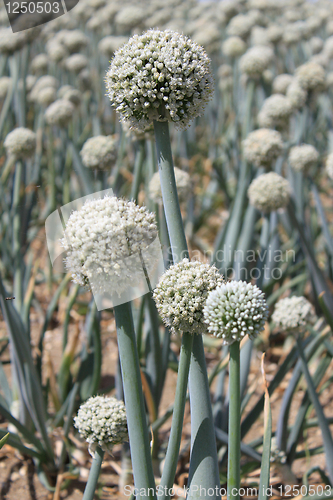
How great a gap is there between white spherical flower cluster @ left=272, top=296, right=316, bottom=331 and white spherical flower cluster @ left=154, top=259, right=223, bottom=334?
524 mm

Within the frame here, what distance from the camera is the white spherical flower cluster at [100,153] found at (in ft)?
5.98

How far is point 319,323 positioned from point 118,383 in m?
0.83

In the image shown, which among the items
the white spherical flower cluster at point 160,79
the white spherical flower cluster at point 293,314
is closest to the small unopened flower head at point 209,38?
the white spherical flower cluster at point 293,314

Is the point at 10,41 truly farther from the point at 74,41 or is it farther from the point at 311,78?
the point at 311,78

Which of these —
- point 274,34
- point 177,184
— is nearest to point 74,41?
→ point 274,34

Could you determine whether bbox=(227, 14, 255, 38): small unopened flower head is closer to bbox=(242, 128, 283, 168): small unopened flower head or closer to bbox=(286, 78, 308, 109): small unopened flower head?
bbox=(286, 78, 308, 109): small unopened flower head

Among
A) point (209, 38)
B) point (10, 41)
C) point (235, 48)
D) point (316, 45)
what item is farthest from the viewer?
point (316, 45)

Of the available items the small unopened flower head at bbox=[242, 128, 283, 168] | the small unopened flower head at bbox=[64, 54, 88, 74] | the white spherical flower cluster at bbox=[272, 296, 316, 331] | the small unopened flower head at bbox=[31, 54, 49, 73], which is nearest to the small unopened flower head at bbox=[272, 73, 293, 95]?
the small unopened flower head at bbox=[242, 128, 283, 168]

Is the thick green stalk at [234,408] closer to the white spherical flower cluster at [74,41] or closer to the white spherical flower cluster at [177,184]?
the white spherical flower cluster at [177,184]

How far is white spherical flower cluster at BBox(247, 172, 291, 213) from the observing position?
64.4 inches

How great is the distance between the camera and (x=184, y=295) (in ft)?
2.43

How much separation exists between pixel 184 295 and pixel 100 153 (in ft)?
3.99

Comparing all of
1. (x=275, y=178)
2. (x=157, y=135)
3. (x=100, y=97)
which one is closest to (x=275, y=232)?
(x=275, y=178)

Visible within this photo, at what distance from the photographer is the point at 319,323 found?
5.78 feet
